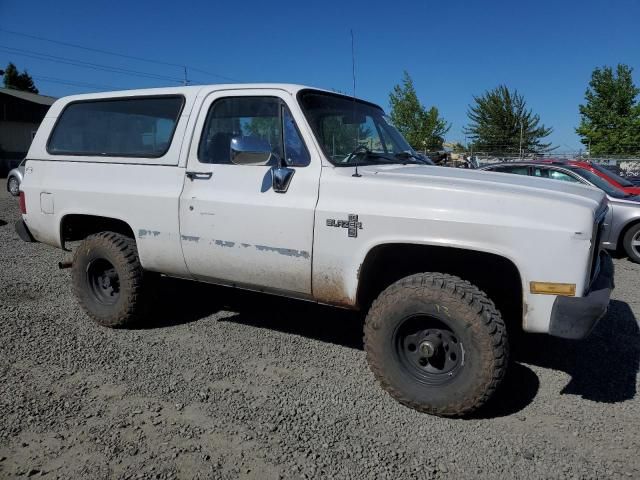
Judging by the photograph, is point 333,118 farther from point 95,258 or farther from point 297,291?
point 95,258

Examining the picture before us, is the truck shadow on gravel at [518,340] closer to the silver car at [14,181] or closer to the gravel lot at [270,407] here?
the gravel lot at [270,407]

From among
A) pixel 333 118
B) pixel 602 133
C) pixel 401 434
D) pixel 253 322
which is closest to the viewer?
pixel 401 434

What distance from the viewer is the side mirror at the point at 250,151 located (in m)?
3.47

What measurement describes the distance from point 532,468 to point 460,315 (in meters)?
0.87

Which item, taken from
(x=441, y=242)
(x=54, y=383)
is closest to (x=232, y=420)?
→ (x=54, y=383)

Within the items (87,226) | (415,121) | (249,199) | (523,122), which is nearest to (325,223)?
(249,199)

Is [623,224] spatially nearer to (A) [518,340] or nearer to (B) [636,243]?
(B) [636,243]

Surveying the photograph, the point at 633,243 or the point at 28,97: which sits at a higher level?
the point at 28,97

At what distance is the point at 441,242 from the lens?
308 cm

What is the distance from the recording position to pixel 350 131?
3.98 m

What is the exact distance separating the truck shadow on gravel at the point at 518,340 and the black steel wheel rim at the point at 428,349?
0.35m

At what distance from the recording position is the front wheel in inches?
119

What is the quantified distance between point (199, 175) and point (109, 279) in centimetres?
151

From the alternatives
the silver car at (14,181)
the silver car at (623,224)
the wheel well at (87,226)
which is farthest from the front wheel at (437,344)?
the silver car at (14,181)
